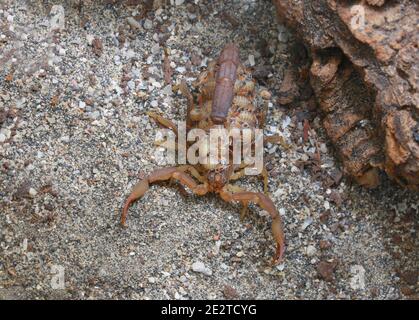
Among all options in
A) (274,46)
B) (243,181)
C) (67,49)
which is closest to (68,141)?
(67,49)

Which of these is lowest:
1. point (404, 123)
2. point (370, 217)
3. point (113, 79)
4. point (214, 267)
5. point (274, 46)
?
point (214, 267)

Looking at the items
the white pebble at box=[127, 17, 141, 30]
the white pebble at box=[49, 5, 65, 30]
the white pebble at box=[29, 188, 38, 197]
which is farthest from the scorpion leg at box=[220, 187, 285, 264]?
the white pebble at box=[49, 5, 65, 30]

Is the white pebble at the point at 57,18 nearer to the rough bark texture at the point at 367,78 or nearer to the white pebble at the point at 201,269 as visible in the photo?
the rough bark texture at the point at 367,78

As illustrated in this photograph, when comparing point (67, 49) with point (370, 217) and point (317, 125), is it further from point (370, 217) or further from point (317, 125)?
point (370, 217)

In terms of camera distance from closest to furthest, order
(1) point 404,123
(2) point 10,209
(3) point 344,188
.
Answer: (1) point 404,123
(2) point 10,209
(3) point 344,188

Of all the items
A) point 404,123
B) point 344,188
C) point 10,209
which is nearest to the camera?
point 404,123
